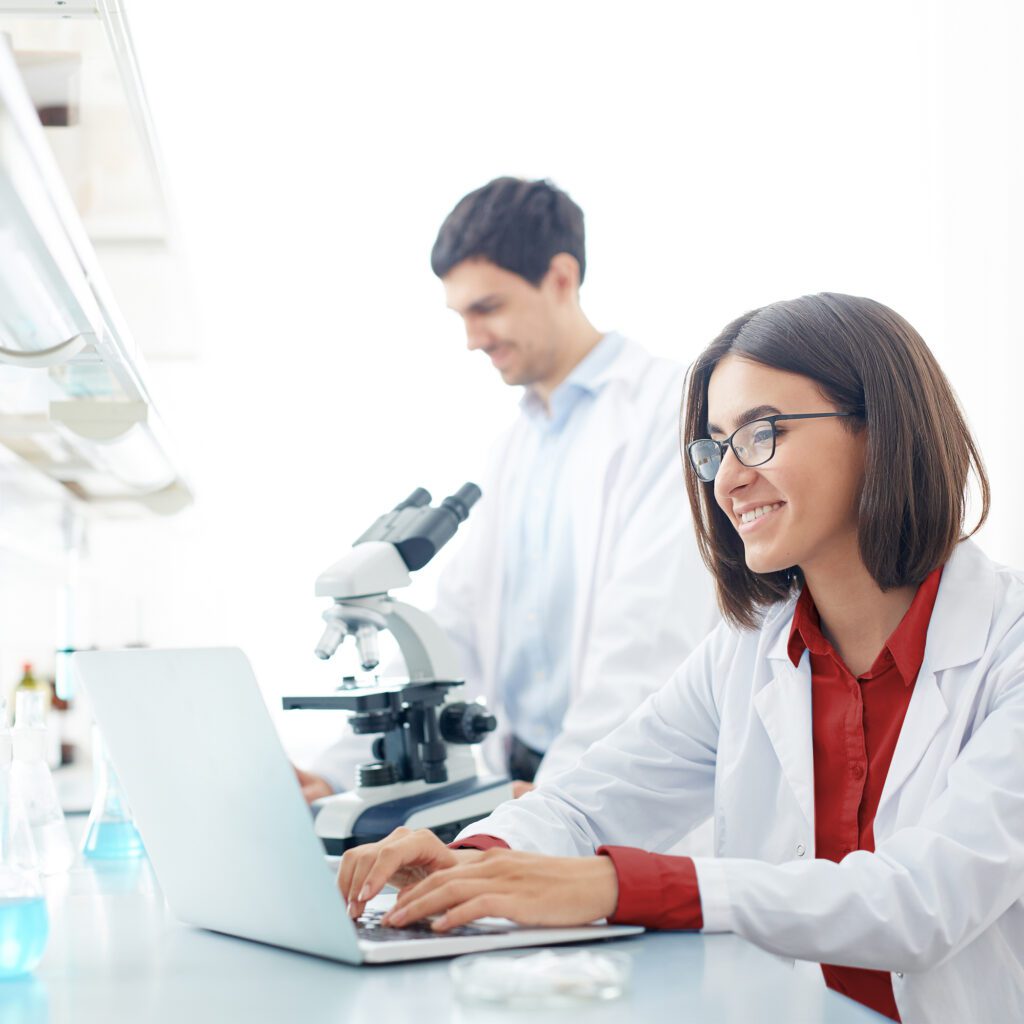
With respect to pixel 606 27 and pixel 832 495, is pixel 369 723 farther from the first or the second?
pixel 606 27

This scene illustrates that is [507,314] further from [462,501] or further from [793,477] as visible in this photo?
[793,477]

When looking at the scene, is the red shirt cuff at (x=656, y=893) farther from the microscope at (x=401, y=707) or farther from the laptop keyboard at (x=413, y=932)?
the microscope at (x=401, y=707)

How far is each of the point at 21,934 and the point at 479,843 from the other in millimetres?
459

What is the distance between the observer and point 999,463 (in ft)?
7.97

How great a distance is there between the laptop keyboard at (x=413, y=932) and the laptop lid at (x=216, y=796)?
5cm

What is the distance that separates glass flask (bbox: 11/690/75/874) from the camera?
1442 millimetres

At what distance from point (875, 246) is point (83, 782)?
2.71 metres

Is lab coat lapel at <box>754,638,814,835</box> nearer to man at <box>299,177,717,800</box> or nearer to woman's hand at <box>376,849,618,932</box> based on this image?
woman's hand at <box>376,849,618,932</box>

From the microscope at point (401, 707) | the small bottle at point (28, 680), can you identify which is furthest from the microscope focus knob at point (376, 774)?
the small bottle at point (28, 680)

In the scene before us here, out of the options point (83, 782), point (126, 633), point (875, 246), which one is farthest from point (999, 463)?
point (126, 633)

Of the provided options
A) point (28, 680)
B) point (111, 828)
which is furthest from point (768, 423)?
point (28, 680)

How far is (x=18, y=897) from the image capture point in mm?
942

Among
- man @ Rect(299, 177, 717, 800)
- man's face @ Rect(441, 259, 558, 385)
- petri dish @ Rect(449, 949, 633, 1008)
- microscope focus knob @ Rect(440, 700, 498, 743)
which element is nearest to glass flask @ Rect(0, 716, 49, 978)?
petri dish @ Rect(449, 949, 633, 1008)

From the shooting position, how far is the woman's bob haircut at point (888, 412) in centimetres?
137
